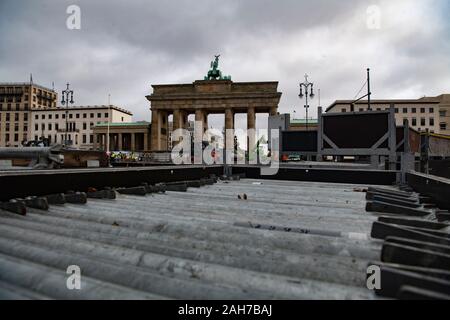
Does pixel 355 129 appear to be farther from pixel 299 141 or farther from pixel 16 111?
pixel 16 111

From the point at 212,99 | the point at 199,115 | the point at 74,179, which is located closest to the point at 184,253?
the point at 74,179

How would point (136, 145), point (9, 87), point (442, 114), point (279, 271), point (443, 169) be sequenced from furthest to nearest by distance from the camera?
point (9, 87)
point (442, 114)
point (136, 145)
point (443, 169)
point (279, 271)

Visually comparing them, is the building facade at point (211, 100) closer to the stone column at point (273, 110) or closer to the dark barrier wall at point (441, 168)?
the stone column at point (273, 110)

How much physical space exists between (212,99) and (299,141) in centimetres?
5744

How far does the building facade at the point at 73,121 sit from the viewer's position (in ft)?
344

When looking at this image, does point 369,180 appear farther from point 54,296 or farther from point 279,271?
point 54,296

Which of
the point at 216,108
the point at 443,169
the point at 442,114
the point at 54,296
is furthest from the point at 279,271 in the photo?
the point at 442,114

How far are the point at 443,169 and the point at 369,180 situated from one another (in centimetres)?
1213

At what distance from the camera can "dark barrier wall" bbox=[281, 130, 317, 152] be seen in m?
9.52

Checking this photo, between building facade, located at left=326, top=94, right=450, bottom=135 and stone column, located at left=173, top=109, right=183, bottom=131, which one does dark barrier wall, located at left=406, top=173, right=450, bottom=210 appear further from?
building facade, located at left=326, top=94, right=450, bottom=135

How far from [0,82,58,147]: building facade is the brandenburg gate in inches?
2737

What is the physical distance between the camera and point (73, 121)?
106 m

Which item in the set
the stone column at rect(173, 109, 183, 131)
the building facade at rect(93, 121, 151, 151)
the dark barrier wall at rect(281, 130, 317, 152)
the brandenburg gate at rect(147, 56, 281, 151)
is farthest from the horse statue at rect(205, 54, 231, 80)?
the dark barrier wall at rect(281, 130, 317, 152)
